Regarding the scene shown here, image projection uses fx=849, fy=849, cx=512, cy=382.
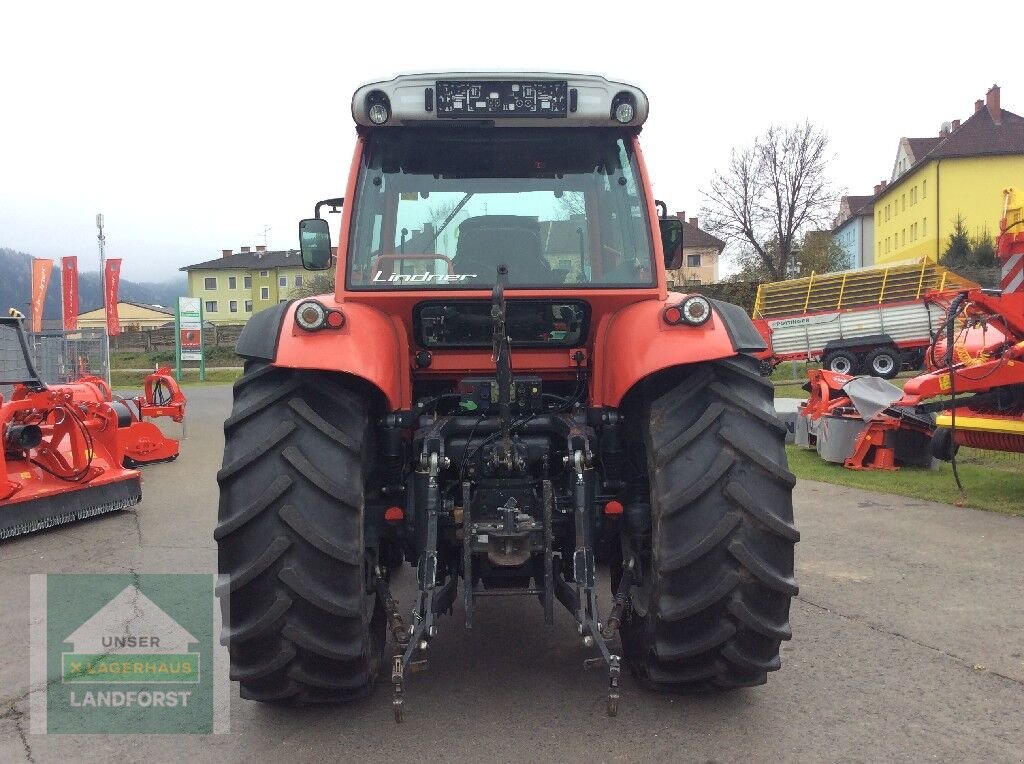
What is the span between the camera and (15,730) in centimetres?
330

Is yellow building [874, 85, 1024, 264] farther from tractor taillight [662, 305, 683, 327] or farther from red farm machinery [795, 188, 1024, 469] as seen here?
tractor taillight [662, 305, 683, 327]

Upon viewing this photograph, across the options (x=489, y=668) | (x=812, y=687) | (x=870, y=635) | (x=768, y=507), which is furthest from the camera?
(x=870, y=635)

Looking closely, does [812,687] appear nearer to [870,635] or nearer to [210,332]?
[870,635]

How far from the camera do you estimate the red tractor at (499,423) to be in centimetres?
301

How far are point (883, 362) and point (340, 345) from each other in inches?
899

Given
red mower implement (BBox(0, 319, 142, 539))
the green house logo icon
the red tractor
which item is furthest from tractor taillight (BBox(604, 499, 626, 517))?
red mower implement (BBox(0, 319, 142, 539))

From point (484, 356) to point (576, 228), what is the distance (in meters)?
0.71

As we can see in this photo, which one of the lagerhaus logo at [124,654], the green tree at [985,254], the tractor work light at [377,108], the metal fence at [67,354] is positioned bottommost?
the lagerhaus logo at [124,654]

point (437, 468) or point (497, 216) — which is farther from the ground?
point (497, 216)

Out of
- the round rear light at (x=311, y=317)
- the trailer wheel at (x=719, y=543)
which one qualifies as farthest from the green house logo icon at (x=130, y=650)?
the trailer wheel at (x=719, y=543)

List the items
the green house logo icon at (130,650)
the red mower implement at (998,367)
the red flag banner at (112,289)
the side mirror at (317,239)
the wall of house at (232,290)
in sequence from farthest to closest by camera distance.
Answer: the wall of house at (232,290), the red flag banner at (112,289), the red mower implement at (998,367), the side mirror at (317,239), the green house logo icon at (130,650)

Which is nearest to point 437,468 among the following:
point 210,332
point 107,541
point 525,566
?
point 525,566

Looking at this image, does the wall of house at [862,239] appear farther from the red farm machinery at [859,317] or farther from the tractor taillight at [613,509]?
the tractor taillight at [613,509]

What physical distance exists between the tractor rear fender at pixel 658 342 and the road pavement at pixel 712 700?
4.11 ft
